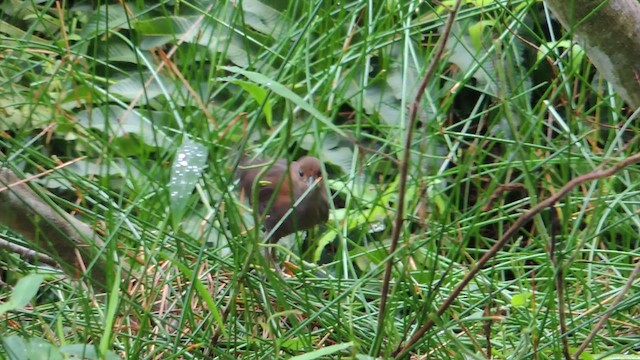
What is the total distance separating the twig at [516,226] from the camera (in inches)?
39.7

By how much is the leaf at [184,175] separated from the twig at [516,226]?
32 centimetres

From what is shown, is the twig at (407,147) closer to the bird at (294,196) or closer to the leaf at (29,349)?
the leaf at (29,349)

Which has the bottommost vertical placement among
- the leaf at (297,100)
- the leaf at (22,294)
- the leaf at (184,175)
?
the leaf at (22,294)

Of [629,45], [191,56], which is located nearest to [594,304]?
[629,45]

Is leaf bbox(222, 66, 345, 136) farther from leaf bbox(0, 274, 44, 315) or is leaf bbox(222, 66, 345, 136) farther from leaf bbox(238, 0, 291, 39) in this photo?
leaf bbox(238, 0, 291, 39)

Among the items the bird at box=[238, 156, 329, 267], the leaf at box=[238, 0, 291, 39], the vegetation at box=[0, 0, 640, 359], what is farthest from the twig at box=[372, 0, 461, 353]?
the leaf at box=[238, 0, 291, 39]

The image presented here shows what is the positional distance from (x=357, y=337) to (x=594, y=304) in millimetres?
366

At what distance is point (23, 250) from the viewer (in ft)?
5.47

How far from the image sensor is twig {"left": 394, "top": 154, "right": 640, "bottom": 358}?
101cm

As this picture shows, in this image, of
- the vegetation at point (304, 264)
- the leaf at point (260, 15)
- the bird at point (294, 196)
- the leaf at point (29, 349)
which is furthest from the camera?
the leaf at point (260, 15)

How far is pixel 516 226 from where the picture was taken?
3.60ft

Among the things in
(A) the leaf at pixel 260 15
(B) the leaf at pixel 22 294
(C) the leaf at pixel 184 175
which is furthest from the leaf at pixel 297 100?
(A) the leaf at pixel 260 15

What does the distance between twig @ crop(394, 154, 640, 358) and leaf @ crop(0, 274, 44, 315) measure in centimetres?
46

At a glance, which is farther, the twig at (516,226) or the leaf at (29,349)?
the leaf at (29,349)
